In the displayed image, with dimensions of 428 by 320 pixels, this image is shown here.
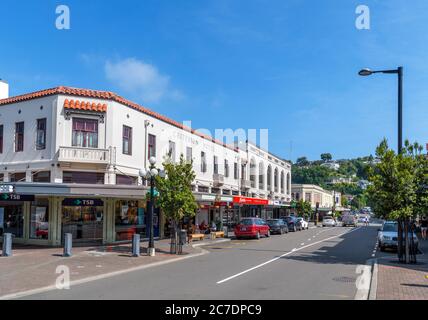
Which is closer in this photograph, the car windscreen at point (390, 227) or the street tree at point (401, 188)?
the street tree at point (401, 188)

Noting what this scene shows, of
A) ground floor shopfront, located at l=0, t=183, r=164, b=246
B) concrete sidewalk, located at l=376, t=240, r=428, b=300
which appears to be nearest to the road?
concrete sidewalk, located at l=376, t=240, r=428, b=300

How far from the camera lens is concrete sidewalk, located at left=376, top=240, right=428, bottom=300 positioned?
10.1 metres

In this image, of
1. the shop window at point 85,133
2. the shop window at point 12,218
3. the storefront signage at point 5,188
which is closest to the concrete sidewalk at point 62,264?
the shop window at point 12,218

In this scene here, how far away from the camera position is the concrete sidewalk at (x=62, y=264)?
12.2 m

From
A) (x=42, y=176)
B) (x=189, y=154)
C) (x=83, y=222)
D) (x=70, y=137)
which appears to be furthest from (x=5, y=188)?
(x=189, y=154)

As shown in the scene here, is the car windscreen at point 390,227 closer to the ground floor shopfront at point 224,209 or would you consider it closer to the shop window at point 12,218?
the ground floor shopfront at point 224,209

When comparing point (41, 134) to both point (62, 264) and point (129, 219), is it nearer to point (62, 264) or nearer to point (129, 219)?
point (129, 219)

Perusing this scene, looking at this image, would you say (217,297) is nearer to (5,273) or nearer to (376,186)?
(5,273)

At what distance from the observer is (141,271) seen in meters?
15.1

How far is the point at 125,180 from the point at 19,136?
6479mm

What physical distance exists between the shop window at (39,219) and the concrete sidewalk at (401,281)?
55.5 feet

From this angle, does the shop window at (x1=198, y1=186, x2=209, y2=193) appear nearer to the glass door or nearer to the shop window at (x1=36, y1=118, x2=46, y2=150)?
the glass door
